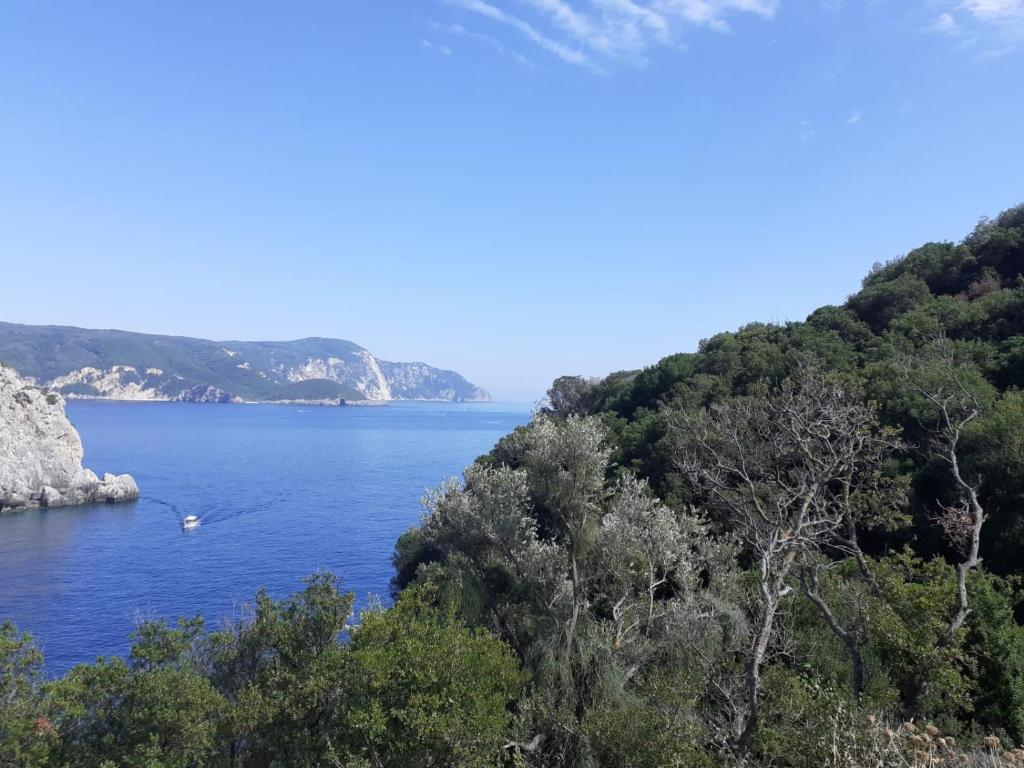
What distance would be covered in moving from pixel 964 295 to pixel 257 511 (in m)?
81.7

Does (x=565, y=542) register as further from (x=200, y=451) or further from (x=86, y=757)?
(x=200, y=451)

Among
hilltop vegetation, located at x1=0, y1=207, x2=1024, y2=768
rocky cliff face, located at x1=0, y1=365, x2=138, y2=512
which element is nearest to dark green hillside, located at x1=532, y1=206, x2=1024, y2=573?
hilltop vegetation, located at x1=0, y1=207, x2=1024, y2=768

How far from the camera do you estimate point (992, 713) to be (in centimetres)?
1658

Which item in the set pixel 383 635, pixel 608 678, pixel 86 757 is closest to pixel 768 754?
pixel 608 678

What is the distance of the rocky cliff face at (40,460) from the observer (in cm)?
8031

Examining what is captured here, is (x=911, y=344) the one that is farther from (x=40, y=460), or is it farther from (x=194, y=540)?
(x=40, y=460)

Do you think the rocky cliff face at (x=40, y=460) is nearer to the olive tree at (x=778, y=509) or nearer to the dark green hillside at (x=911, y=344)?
the dark green hillside at (x=911, y=344)

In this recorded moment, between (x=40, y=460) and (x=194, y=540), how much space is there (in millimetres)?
36598

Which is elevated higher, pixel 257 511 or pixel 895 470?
pixel 895 470

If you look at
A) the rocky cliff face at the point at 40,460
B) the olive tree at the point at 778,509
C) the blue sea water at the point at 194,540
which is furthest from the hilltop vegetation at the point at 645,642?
the rocky cliff face at the point at 40,460

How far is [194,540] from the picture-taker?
2618 inches

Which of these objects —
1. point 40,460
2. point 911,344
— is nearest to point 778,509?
point 911,344

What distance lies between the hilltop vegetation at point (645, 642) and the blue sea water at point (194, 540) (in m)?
26.9

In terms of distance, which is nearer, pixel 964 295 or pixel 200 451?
pixel 964 295
